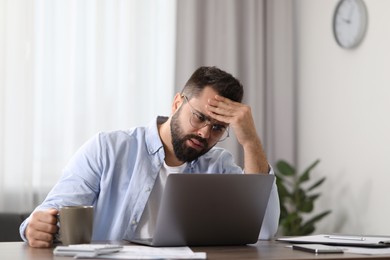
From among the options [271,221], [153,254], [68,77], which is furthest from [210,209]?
[68,77]

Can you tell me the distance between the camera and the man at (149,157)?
209 centimetres

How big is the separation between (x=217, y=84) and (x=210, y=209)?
672mm

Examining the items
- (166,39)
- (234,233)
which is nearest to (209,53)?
(166,39)

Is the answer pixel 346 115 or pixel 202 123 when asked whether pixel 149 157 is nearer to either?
pixel 202 123

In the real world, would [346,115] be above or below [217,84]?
below

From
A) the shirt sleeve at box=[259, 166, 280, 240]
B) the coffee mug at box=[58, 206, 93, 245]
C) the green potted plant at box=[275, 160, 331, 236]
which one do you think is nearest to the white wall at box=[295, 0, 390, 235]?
the green potted plant at box=[275, 160, 331, 236]

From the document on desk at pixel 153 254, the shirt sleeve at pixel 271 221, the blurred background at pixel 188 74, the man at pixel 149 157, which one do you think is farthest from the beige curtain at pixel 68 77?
the document on desk at pixel 153 254

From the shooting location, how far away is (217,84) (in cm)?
217

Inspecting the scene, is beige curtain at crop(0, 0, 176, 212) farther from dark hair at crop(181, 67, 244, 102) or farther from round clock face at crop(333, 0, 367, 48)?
dark hair at crop(181, 67, 244, 102)

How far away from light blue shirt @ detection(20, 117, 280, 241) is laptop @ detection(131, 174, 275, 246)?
1.24 ft

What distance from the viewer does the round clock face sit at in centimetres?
346

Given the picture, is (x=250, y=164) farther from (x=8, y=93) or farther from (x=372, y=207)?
(x=8, y=93)

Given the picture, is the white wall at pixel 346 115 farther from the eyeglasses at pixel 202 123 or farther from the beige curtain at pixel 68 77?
the eyeglasses at pixel 202 123

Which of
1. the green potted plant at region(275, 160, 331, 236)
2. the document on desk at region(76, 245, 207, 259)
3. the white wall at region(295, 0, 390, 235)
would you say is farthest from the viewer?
the green potted plant at region(275, 160, 331, 236)
